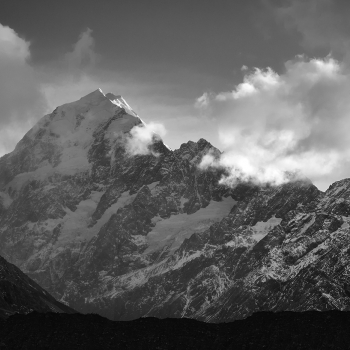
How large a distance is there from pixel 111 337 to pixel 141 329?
4.90 metres

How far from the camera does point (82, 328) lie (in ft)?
444

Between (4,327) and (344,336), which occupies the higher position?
(344,336)

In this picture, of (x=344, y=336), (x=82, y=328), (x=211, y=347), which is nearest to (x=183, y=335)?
(x=211, y=347)

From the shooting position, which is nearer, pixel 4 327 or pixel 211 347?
pixel 211 347

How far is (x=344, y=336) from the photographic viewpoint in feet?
403

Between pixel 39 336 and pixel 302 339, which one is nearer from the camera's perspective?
pixel 302 339

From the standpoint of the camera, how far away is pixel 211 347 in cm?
13025

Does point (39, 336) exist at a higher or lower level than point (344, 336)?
lower

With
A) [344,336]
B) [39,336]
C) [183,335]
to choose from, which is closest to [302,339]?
[344,336]

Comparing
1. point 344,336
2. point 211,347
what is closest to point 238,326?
Answer: point 211,347

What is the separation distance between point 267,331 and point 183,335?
12.5 meters

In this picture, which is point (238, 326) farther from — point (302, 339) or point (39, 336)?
point (39, 336)

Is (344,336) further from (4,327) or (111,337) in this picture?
(4,327)

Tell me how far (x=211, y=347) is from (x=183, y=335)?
4949 millimetres
